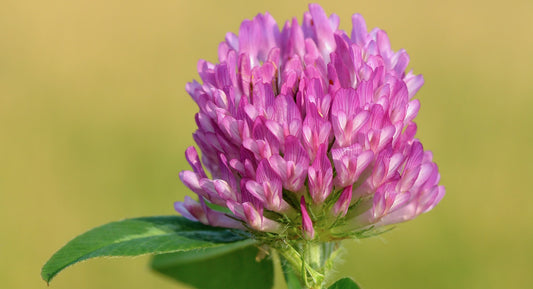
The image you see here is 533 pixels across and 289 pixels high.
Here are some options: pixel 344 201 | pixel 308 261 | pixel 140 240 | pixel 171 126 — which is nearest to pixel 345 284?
pixel 308 261

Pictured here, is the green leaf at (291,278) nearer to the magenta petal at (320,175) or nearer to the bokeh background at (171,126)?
the magenta petal at (320,175)

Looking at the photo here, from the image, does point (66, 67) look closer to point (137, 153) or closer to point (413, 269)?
point (137, 153)

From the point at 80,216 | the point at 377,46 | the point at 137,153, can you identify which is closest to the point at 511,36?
the point at 137,153

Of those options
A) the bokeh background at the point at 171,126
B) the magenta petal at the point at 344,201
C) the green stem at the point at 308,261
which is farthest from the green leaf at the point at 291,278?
the bokeh background at the point at 171,126

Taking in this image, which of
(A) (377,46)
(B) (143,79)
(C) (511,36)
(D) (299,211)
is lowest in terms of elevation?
(D) (299,211)

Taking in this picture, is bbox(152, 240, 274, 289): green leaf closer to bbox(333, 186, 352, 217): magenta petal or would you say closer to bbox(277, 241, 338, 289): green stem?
bbox(277, 241, 338, 289): green stem

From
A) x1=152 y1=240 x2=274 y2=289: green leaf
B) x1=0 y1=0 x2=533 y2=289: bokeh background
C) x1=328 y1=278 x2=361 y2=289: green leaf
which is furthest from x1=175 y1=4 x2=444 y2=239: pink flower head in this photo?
x1=0 y1=0 x2=533 y2=289: bokeh background
